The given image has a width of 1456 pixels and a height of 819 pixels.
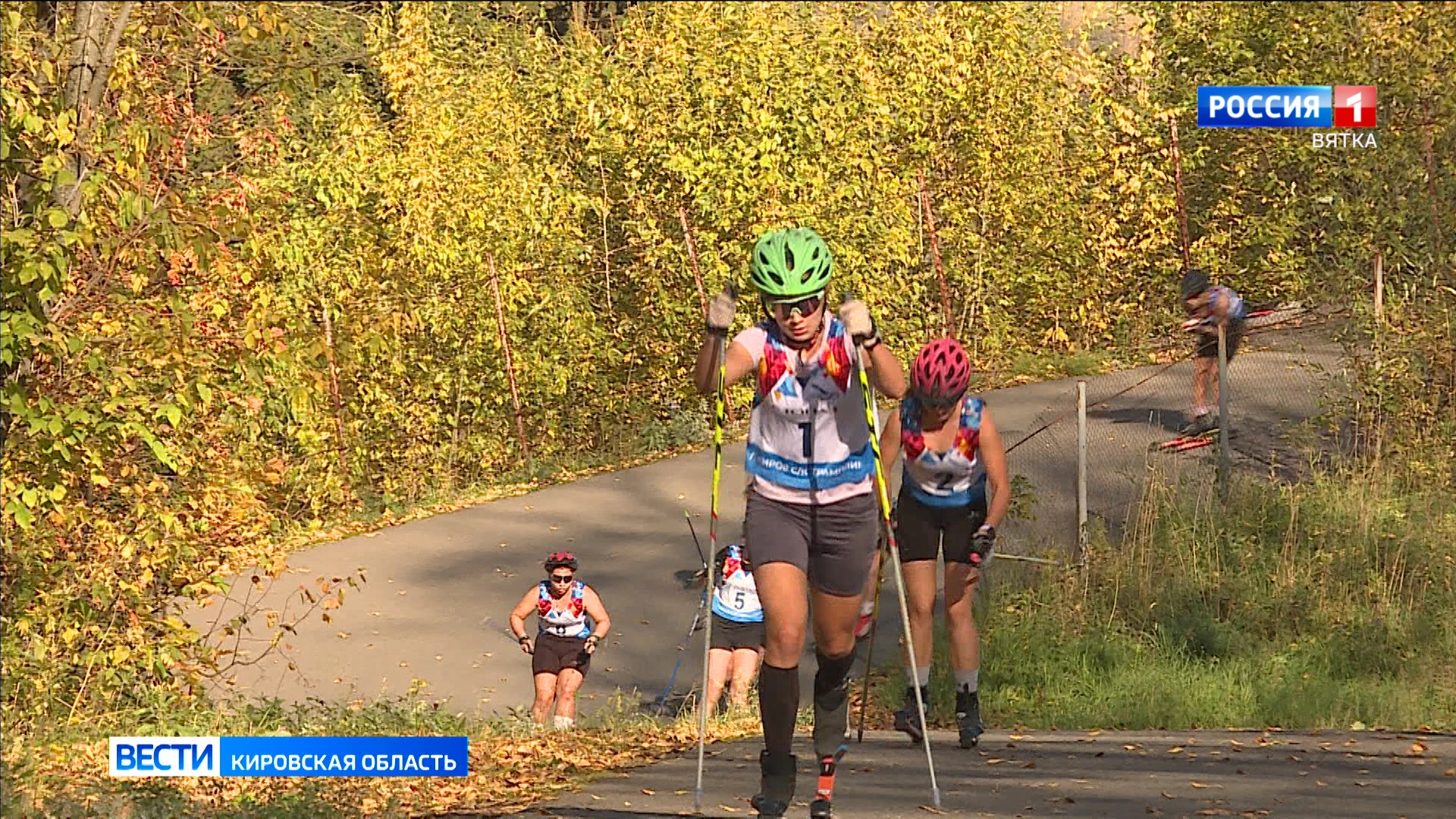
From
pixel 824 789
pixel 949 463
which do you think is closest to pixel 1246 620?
pixel 949 463

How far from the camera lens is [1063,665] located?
1320 cm

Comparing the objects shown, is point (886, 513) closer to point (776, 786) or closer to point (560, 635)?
point (776, 786)

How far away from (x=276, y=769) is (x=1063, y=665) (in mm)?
5764

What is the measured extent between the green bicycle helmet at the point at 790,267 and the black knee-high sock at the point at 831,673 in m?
1.40

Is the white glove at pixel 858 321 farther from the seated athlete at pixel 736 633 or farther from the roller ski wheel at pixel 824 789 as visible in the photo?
the seated athlete at pixel 736 633

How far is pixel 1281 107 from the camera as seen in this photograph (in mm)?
28703

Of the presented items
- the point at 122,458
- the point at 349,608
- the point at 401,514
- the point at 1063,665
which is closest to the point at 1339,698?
the point at 1063,665

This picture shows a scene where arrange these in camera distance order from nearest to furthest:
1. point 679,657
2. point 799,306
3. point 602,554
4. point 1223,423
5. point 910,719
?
point 799,306, point 910,719, point 679,657, point 1223,423, point 602,554

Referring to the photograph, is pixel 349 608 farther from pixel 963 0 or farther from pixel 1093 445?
pixel 963 0

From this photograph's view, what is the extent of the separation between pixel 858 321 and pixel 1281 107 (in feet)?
77.2

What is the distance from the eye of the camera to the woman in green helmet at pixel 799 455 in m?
6.95
